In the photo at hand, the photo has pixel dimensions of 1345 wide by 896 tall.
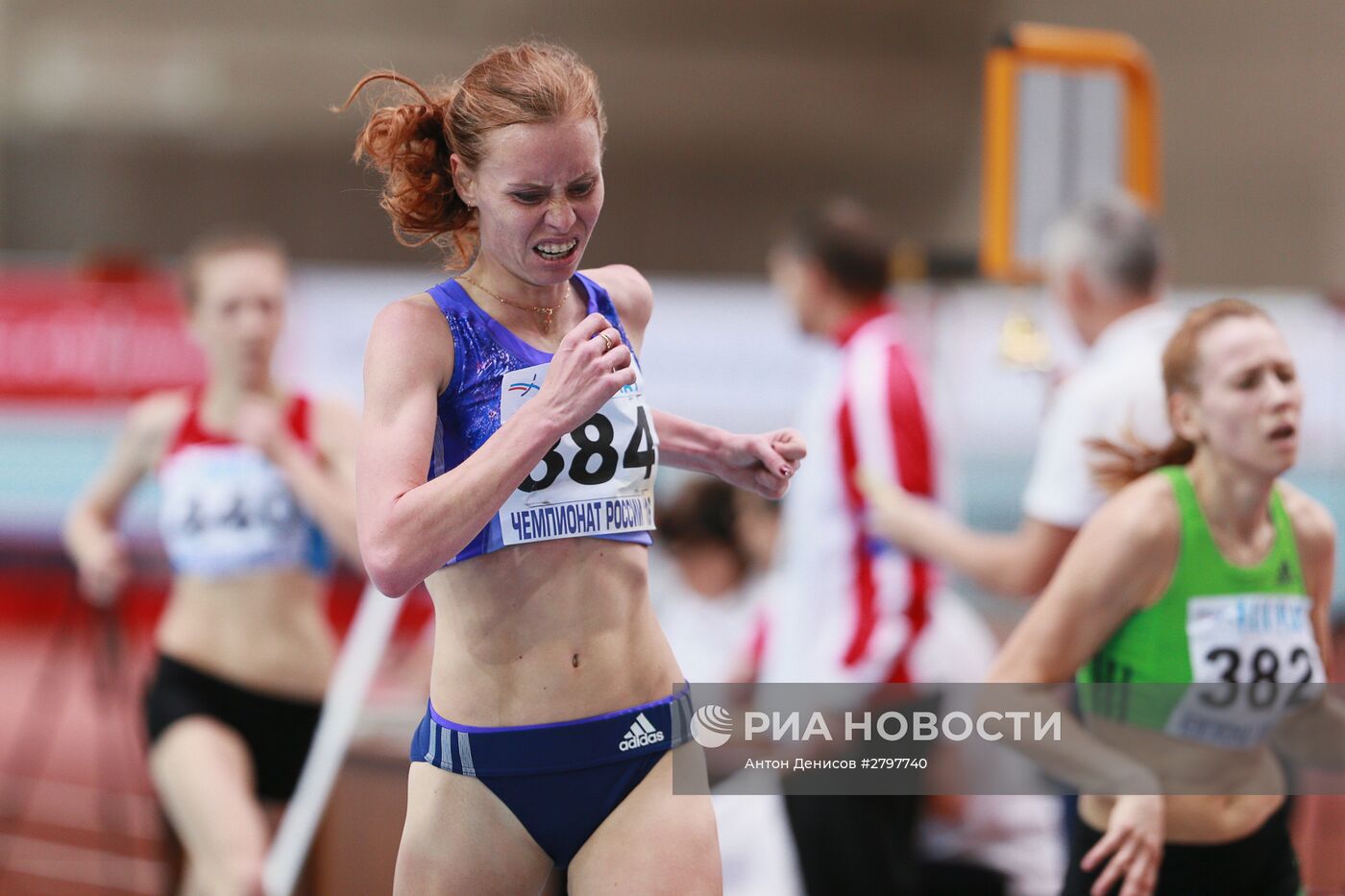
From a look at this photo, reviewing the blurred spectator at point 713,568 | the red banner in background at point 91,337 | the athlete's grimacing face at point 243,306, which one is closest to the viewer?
the athlete's grimacing face at point 243,306

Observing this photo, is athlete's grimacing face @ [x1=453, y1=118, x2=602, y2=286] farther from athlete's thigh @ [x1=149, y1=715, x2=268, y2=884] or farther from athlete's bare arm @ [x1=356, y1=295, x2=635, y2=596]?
athlete's thigh @ [x1=149, y1=715, x2=268, y2=884]

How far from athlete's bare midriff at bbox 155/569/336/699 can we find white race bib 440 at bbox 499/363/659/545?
237 cm

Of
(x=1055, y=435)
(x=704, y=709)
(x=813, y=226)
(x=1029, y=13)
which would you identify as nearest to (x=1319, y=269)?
(x=1029, y=13)

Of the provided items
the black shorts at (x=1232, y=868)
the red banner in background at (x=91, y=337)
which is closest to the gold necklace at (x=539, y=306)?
the black shorts at (x=1232, y=868)

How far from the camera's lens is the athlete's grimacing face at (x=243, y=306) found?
4.36 metres

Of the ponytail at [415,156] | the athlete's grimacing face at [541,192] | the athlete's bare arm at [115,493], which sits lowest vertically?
the athlete's grimacing face at [541,192]

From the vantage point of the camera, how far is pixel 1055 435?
359cm

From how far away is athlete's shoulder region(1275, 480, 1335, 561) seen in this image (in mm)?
2797

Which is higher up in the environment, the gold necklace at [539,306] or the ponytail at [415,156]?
the ponytail at [415,156]

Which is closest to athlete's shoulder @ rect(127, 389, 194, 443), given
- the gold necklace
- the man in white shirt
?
the man in white shirt

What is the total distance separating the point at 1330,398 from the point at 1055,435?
19.6 feet

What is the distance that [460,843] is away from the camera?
7.07ft

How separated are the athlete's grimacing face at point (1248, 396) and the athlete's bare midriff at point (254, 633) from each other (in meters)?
2.59

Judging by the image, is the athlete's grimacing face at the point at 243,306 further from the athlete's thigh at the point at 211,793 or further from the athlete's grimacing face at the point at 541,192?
the athlete's grimacing face at the point at 541,192
